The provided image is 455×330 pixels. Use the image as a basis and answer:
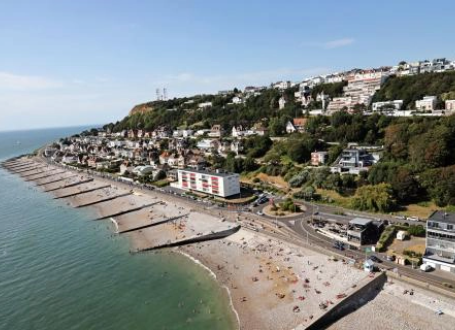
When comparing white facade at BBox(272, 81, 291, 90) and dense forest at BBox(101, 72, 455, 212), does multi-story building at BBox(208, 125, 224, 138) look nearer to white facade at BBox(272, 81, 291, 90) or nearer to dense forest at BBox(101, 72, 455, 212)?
dense forest at BBox(101, 72, 455, 212)

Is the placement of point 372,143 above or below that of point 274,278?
above

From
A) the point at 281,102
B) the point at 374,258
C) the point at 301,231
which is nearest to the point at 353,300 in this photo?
the point at 374,258

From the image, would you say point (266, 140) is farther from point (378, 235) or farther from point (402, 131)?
point (378, 235)

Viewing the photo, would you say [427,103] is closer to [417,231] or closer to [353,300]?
[417,231]

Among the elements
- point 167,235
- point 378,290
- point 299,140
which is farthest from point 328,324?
point 299,140

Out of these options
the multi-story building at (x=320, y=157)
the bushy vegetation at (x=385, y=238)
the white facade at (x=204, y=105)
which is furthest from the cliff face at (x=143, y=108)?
the bushy vegetation at (x=385, y=238)
